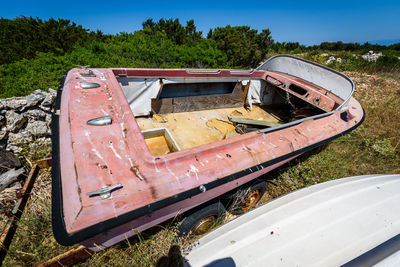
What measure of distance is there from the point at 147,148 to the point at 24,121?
2.98 m

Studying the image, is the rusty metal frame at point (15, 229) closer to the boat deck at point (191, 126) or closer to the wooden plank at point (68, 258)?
the wooden plank at point (68, 258)

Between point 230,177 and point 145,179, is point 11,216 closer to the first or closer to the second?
point 145,179

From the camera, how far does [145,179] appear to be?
3.27ft

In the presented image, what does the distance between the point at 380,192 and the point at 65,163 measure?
2.68 m

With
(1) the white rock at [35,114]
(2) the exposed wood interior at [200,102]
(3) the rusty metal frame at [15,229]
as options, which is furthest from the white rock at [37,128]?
(2) the exposed wood interior at [200,102]

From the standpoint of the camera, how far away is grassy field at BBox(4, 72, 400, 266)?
1493 millimetres

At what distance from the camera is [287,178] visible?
8.11 ft

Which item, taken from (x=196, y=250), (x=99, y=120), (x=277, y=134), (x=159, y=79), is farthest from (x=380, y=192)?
(x=159, y=79)

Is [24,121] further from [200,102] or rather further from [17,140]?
[200,102]

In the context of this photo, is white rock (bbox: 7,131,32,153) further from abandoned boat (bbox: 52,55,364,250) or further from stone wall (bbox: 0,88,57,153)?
abandoned boat (bbox: 52,55,364,250)

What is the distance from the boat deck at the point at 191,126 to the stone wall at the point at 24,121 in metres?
1.63

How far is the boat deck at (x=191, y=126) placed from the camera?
2398 millimetres

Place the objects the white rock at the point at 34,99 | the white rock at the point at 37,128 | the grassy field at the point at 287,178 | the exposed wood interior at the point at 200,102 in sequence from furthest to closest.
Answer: the exposed wood interior at the point at 200,102, the white rock at the point at 34,99, the white rock at the point at 37,128, the grassy field at the point at 287,178

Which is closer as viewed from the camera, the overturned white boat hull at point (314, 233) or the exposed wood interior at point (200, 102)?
the overturned white boat hull at point (314, 233)
